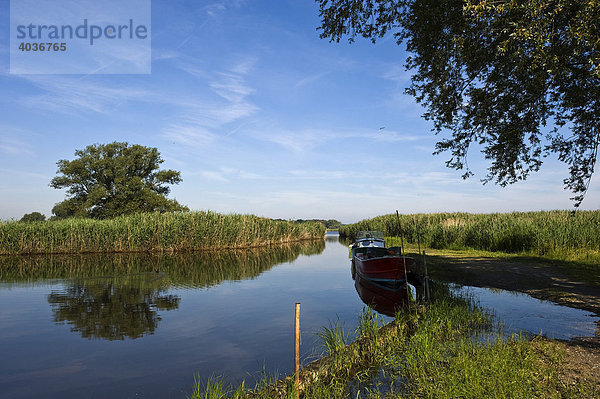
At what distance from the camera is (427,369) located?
552 centimetres

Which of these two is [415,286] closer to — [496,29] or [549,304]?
[549,304]

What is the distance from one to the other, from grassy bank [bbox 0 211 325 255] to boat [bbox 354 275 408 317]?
20.6 meters

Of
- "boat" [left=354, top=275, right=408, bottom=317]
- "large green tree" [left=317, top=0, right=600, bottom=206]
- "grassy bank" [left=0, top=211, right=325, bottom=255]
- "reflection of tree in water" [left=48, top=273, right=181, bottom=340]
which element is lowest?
"boat" [left=354, top=275, right=408, bottom=317]

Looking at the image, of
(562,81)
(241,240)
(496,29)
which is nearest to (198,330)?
(496,29)

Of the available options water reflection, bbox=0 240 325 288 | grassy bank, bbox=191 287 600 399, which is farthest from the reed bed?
water reflection, bbox=0 240 325 288

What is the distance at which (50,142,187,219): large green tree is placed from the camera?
1906 inches

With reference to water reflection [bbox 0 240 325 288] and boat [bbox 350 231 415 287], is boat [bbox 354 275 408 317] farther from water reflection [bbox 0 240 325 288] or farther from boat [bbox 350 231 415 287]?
water reflection [bbox 0 240 325 288]

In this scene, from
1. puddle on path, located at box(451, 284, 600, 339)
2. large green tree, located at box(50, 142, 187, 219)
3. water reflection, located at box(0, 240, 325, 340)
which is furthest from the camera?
large green tree, located at box(50, 142, 187, 219)

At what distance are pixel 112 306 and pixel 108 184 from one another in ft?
152

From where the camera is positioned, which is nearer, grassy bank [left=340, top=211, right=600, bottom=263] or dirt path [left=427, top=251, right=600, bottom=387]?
dirt path [left=427, top=251, right=600, bottom=387]

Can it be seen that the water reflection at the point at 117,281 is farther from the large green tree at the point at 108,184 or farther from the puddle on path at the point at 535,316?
the large green tree at the point at 108,184

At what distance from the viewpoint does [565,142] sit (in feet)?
38.2

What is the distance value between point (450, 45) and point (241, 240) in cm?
2972

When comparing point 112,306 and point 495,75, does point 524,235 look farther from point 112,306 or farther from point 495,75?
point 112,306
